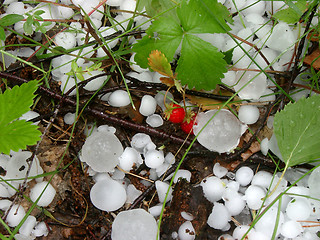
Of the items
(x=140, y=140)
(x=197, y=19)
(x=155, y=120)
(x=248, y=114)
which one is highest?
(x=197, y=19)

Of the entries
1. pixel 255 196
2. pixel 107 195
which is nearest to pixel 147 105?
pixel 107 195

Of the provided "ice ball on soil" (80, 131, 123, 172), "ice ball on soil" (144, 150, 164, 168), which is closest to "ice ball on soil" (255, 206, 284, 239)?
"ice ball on soil" (144, 150, 164, 168)

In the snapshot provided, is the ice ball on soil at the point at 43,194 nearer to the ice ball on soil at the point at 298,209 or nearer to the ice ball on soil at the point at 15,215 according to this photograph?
the ice ball on soil at the point at 15,215

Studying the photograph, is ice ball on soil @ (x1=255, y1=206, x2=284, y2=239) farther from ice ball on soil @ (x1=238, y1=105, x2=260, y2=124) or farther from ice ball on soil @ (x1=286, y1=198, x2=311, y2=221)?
ice ball on soil @ (x1=238, y1=105, x2=260, y2=124)

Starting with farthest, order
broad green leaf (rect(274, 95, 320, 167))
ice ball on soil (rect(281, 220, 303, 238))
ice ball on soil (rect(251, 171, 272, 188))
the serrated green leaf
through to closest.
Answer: ice ball on soil (rect(251, 171, 272, 188))
ice ball on soil (rect(281, 220, 303, 238))
broad green leaf (rect(274, 95, 320, 167))
the serrated green leaf

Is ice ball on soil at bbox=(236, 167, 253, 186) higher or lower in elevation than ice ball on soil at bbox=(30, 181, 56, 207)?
higher

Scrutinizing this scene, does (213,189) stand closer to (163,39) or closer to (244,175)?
(244,175)
